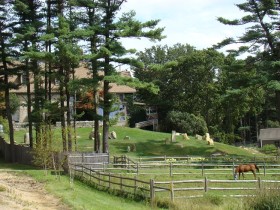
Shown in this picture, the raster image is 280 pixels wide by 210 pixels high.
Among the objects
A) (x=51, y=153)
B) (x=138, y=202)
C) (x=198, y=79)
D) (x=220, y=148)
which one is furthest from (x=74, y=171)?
(x=198, y=79)

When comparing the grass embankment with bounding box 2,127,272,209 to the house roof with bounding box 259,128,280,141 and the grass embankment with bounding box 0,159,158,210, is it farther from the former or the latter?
the house roof with bounding box 259,128,280,141

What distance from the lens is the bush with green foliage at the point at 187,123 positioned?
73875mm

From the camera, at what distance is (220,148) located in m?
58.1

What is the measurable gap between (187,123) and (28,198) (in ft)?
176

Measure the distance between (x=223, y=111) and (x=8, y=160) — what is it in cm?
4686

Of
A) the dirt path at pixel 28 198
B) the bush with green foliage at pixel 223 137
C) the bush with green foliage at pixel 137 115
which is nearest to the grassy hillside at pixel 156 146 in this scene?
the bush with green foliage at pixel 223 137

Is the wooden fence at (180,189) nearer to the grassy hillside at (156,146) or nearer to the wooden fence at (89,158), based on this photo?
the wooden fence at (89,158)

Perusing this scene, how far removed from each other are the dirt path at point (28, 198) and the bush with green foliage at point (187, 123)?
152 ft

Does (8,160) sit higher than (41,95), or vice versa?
(41,95)

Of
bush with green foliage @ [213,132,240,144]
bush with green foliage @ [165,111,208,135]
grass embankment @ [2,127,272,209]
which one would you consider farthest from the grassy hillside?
bush with green foliage @ [213,132,240,144]

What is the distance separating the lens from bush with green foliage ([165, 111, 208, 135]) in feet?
242

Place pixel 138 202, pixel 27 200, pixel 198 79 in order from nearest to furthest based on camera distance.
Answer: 1. pixel 27 200
2. pixel 138 202
3. pixel 198 79

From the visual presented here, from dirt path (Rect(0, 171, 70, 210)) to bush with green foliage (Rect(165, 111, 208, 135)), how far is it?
46.4 meters

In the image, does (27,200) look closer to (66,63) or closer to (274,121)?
(66,63)
